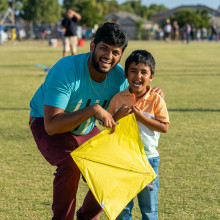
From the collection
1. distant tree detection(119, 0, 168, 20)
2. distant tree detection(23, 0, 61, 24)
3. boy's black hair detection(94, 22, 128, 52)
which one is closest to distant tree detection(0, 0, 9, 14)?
distant tree detection(23, 0, 61, 24)

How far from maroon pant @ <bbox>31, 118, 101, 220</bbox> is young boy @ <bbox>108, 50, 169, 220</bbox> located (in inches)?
14.3

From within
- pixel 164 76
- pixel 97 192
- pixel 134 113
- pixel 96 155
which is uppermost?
pixel 134 113

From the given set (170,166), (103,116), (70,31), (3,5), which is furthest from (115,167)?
(3,5)

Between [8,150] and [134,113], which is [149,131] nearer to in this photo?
[134,113]

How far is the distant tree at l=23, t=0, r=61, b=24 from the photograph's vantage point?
96375 millimetres

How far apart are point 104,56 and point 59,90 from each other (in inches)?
17.0

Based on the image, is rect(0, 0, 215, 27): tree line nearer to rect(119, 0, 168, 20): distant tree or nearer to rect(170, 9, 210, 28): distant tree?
rect(170, 9, 210, 28): distant tree

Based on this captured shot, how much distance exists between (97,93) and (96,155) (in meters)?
0.56

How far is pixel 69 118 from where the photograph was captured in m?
3.25

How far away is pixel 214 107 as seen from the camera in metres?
9.11

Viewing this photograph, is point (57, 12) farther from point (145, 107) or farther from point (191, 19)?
point (145, 107)

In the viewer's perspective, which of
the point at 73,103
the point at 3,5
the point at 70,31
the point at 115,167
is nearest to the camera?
the point at 115,167

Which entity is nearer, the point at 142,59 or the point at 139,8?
the point at 142,59

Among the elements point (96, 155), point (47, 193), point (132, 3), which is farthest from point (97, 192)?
point (132, 3)
